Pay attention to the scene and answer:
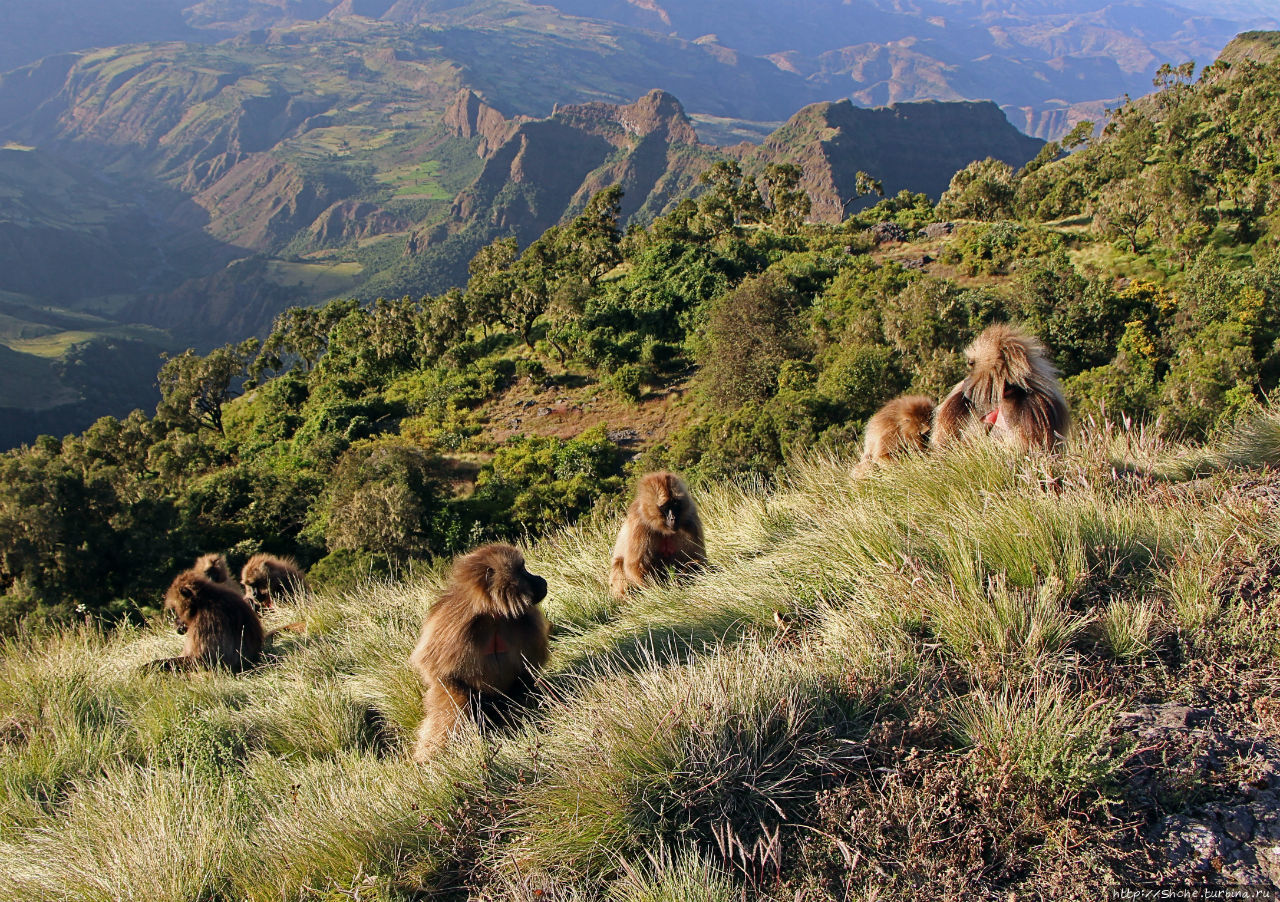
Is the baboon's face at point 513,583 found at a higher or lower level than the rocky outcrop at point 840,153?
lower

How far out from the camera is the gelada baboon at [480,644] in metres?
3.89

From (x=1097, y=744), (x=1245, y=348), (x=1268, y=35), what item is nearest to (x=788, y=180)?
(x=1245, y=348)

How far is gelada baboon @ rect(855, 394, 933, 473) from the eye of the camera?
6.45 meters

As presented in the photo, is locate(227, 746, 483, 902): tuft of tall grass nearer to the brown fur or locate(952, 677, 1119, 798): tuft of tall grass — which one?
locate(952, 677, 1119, 798): tuft of tall grass

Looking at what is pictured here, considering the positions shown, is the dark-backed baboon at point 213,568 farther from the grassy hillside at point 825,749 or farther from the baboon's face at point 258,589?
the grassy hillside at point 825,749

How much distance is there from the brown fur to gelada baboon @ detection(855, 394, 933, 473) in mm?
5672

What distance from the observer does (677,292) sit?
36000mm

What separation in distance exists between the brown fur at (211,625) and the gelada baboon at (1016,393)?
20.5 ft

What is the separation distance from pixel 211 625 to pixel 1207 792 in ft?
22.2

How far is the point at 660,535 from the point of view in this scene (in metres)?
5.60

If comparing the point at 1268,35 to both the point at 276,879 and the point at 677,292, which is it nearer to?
the point at 677,292

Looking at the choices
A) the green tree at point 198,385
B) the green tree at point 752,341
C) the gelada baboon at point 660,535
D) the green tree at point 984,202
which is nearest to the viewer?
the gelada baboon at point 660,535

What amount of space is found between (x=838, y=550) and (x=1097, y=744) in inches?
77.8

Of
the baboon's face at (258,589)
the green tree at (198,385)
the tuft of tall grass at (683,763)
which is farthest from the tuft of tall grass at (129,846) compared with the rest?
the green tree at (198,385)
